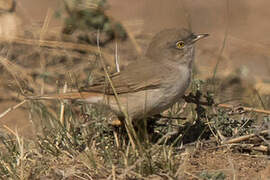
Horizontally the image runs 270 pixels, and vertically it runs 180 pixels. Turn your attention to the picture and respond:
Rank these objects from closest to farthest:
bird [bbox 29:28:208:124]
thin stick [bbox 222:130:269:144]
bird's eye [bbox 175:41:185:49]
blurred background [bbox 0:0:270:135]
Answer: thin stick [bbox 222:130:269:144] → bird [bbox 29:28:208:124] → bird's eye [bbox 175:41:185:49] → blurred background [bbox 0:0:270:135]

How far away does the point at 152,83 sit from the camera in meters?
4.93

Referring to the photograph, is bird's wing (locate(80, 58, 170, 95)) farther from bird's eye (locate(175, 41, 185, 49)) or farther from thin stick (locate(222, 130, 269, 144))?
thin stick (locate(222, 130, 269, 144))

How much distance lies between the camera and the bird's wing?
4969 millimetres

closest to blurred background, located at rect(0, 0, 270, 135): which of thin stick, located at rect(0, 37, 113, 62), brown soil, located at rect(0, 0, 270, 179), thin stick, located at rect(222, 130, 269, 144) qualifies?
brown soil, located at rect(0, 0, 270, 179)

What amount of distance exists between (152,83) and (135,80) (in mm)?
222

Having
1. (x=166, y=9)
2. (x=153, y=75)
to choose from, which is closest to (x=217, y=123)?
(x=153, y=75)

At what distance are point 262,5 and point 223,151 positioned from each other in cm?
687

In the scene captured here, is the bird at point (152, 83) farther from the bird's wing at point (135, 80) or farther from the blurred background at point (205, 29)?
the blurred background at point (205, 29)

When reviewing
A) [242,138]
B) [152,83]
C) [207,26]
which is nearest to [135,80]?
[152,83]

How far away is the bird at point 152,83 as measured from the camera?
480 cm

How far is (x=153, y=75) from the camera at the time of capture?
503cm

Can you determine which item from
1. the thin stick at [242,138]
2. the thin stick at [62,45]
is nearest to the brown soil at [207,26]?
the thin stick at [62,45]

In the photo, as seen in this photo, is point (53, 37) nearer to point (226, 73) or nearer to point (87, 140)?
point (226, 73)

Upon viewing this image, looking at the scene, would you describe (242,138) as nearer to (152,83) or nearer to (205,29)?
(152,83)
